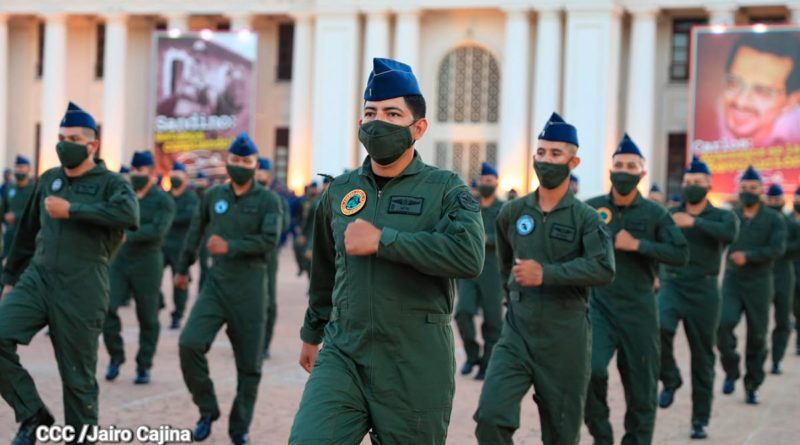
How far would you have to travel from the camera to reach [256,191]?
8.73 m

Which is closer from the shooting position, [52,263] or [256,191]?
[52,263]

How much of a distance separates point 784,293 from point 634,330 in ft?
20.6

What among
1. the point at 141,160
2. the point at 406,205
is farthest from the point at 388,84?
the point at 141,160

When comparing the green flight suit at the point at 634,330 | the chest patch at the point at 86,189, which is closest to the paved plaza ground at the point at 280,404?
the green flight suit at the point at 634,330

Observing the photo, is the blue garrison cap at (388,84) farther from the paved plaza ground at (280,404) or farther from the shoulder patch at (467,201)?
the paved plaza ground at (280,404)

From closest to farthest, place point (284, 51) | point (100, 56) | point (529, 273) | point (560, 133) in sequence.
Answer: point (529, 273)
point (560, 133)
point (284, 51)
point (100, 56)

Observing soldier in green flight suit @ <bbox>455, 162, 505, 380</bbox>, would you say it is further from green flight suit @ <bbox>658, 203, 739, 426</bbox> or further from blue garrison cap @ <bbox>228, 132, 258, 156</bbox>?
blue garrison cap @ <bbox>228, 132, 258, 156</bbox>

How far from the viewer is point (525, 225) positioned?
6.84 meters

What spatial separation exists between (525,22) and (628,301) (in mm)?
27220

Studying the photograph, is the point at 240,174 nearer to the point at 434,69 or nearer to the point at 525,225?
the point at 525,225

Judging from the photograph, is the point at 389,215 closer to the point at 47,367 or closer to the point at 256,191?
the point at 256,191

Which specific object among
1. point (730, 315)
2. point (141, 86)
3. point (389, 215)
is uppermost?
point (141, 86)

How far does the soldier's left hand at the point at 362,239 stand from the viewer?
4.38 meters

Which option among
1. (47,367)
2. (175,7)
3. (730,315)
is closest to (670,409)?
(730,315)
